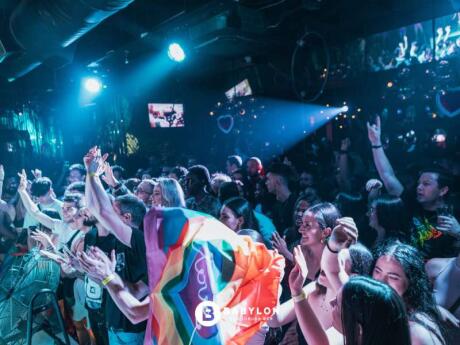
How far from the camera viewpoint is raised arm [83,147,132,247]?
257cm

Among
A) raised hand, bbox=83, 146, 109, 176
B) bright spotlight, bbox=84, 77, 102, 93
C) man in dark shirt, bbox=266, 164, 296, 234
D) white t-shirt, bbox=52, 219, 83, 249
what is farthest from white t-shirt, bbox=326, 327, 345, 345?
bright spotlight, bbox=84, 77, 102, 93

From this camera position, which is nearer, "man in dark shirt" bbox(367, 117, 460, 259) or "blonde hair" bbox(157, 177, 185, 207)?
"man in dark shirt" bbox(367, 117, 460, 259)

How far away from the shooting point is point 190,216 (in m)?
1.80

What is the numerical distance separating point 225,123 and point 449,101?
22.1 ft

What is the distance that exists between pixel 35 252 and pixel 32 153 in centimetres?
983

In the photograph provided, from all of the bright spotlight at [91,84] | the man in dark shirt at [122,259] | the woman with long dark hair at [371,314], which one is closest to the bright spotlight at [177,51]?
the bright spotlight at [91,84]

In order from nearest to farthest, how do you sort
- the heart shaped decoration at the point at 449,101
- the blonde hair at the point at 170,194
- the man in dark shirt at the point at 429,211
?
the man in dark shirt at the point at 429,211 < the blonde hair at the point at 170,194 < the heart shaped decoration at the point at 449,101

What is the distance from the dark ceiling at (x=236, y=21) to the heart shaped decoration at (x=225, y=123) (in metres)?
3.63

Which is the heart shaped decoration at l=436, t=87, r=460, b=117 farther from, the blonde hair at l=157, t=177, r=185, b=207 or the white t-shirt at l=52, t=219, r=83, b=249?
the white t-shirt at l=52, t=219, r=83, b=249

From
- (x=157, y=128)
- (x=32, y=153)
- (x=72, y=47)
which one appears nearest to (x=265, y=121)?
(x=157, y=128)

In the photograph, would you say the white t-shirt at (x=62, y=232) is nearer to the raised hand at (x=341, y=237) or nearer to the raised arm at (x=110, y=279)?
the raised arm at (x=110, y=279)

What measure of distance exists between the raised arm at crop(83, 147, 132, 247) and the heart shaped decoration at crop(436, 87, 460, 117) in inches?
277

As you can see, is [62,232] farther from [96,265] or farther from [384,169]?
[384,169]

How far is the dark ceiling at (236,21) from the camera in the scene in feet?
20.6
